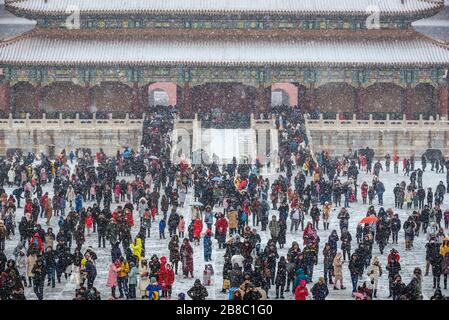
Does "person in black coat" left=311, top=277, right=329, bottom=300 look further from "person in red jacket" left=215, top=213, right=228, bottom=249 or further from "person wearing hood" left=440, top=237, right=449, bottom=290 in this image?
"person in red jacket" left=215, top=213, right=228, bottom=249

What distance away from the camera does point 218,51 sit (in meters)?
64.4

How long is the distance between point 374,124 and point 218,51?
10052 mm

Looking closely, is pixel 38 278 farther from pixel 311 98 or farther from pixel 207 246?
pixel 311 98

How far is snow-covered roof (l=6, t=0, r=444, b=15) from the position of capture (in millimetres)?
64938

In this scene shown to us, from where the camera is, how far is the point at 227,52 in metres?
64.4

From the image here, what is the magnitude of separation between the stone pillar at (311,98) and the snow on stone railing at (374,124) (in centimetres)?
372

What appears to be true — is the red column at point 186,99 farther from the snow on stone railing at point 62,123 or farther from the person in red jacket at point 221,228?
the person in red jacket at point 221,228

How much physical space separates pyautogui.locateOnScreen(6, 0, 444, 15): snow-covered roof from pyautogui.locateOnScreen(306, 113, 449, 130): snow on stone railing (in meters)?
7.46

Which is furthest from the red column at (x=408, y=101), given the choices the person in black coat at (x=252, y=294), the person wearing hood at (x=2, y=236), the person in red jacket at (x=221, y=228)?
the person in black coat at (x=252, y=294)

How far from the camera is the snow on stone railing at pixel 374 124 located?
60594 mm

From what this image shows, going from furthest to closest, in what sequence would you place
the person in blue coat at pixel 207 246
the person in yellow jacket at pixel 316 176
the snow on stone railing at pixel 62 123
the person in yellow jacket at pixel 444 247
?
the snow on stone railing at pixel 62 123 < the person in yellow jacket at pixel 316 176 < the person in blue coat at pixel 207 246 < the person in yellow jacket at pixel 444 247

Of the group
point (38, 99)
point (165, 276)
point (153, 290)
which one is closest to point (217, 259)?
point (165, 276)

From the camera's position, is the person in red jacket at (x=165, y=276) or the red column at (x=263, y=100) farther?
the red column at (x=263, y=100)

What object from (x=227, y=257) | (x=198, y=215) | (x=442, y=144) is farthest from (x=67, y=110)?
(x=227, y=257)
